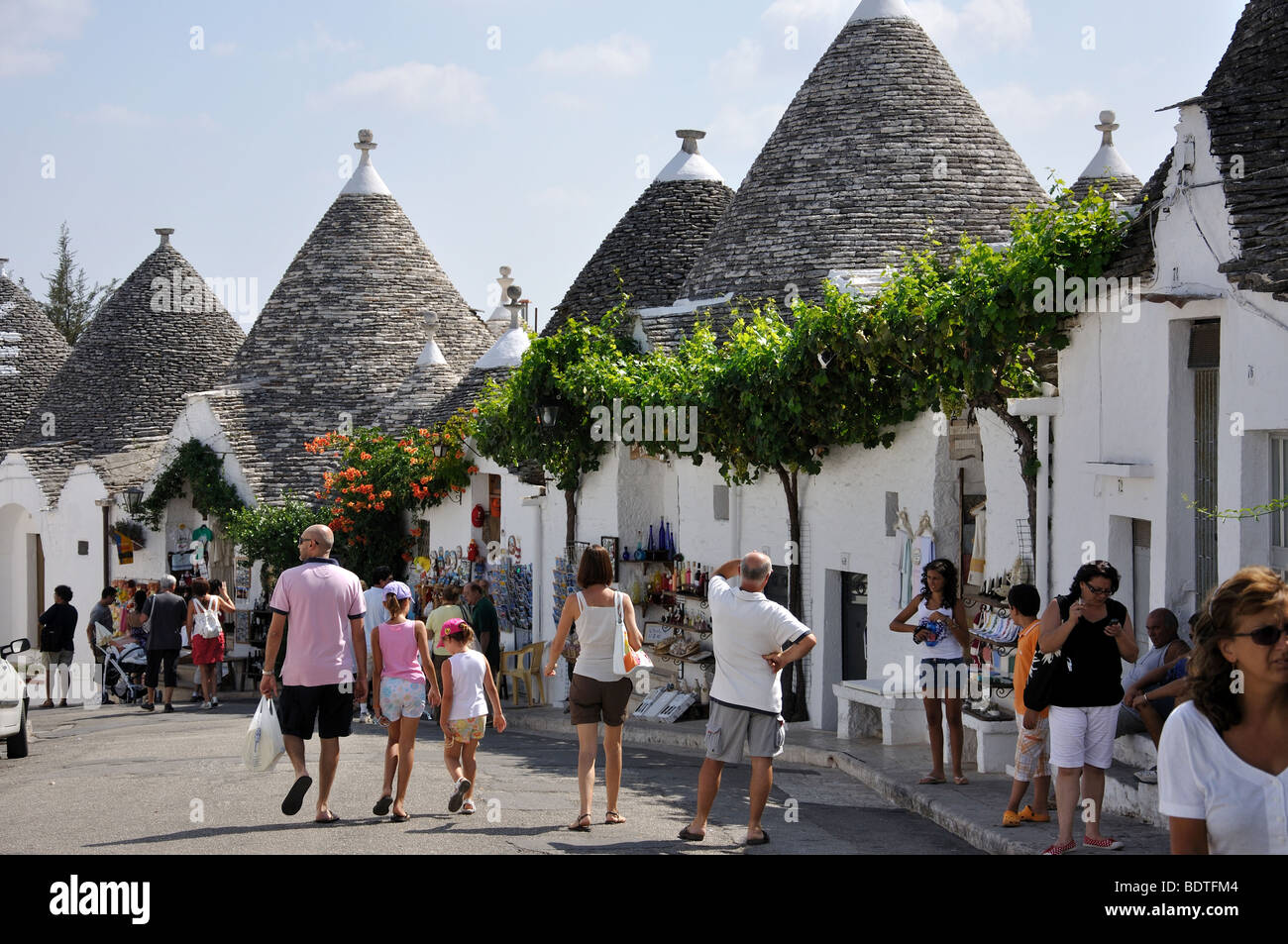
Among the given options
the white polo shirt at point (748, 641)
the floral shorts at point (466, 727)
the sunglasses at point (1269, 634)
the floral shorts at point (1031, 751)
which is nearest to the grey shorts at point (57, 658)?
the floral shorts at point (466, 727)

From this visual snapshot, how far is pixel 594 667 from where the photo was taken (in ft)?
29.0

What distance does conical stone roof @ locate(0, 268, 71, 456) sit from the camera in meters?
40.1

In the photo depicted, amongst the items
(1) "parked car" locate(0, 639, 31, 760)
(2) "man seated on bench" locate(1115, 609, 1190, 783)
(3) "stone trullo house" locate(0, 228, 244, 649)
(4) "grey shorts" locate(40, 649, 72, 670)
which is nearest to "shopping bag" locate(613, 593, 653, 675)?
(2) "man seated on bench" locate(1115, 609, 1190, 783)

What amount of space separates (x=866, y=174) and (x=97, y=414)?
22.7 meters

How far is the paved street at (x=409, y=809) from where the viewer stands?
8320mm

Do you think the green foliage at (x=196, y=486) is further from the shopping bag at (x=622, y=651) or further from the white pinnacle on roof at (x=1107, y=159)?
the shopping bag at (x=622, y=651)

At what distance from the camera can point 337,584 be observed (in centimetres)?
878

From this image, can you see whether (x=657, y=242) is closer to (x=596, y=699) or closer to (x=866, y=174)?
(x=866, y=174)

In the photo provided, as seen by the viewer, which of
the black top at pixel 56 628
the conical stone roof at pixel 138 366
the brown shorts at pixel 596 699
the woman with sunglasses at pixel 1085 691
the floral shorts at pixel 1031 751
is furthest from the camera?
the conical stone roof at pixel 138 366

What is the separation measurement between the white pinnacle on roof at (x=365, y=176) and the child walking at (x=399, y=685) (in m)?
25.9

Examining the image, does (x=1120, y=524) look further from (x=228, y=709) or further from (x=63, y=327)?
(x=63, y=327)

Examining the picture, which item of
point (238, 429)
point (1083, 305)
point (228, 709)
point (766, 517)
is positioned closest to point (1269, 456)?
point (1083, 305)

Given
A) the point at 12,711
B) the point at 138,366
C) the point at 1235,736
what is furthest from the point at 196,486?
the point at 1235,736
